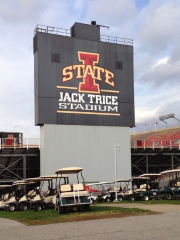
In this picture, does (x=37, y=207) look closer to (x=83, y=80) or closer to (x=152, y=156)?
(x=83, y=80)

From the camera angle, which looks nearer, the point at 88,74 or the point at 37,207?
the point at 37,207

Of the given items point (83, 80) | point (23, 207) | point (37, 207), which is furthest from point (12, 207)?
point (83, 80)

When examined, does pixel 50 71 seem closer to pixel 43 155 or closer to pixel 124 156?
pixel 43 155

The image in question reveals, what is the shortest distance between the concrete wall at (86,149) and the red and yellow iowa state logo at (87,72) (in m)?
4.26

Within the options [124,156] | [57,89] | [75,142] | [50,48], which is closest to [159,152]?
[124,156]

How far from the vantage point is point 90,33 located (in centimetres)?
3897

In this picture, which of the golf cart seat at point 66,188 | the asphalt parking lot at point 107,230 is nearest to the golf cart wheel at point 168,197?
the golf cart seat at point 66,188

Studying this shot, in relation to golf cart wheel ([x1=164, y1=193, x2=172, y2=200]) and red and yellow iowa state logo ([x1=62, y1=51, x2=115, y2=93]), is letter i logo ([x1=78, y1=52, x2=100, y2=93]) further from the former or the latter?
golf cart wheel ([x1=164, y1=193, x2=172, y2=200])

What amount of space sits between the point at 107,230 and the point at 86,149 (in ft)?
80.6

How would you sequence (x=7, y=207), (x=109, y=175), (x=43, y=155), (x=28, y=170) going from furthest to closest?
(x=28, y=170) < (x=109, y=175) < (x=43, y=155) < (x=7, y=207)

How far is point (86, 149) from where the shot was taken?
120 ft

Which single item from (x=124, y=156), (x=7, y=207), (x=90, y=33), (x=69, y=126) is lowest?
(x=7, y=207)

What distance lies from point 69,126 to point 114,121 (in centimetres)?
530

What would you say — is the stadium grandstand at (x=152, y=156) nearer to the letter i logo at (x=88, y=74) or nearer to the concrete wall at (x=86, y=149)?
the concrete wall at (x=86, y=149)
